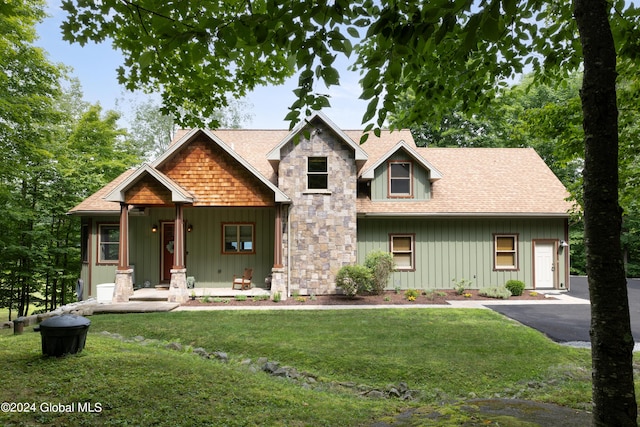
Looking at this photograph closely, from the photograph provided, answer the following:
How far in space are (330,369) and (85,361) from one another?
12.4ft

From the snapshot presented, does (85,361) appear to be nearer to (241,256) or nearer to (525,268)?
(241,256)

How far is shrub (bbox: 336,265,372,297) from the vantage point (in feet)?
43.9

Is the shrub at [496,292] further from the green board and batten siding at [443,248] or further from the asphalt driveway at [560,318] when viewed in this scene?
the asphalt driveway at [560,318]

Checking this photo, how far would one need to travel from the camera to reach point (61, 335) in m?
5.70

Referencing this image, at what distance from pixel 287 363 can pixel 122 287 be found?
845 centimetres

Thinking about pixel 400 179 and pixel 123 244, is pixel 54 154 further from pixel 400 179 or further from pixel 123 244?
pixel 400 179

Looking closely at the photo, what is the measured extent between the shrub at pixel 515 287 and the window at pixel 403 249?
370 centimetres

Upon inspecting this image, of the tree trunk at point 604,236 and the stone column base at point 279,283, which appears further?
the stone column base at point 279,283

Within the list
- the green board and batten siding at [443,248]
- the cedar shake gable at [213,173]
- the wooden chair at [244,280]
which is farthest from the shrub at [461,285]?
the wooden chair at [244,280]

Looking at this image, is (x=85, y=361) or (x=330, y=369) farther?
(x=330, y=369)

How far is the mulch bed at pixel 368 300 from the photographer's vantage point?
12844 mm

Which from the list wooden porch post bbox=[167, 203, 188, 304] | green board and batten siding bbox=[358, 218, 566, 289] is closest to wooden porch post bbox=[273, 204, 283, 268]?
wooden porch post bbox=[167, 203, 188, 304]

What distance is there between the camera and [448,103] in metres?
5.01

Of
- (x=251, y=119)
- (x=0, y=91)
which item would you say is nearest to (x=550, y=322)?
(x=0, y=91)
